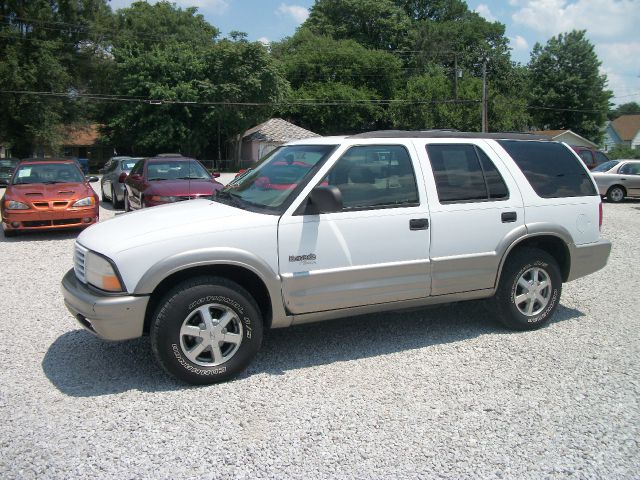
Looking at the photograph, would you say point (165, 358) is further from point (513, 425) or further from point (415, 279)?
point (513, 425)

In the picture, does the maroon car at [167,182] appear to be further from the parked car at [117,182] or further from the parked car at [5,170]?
the parked car at [5,170]

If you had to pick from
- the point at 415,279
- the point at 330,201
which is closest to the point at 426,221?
the point at 415,279

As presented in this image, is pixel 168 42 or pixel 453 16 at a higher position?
pixel 453 16

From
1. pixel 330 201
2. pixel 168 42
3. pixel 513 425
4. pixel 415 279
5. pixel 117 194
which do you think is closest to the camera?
pixel 513 425

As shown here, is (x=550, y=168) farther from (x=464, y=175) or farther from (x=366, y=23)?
(x=366, y=23)

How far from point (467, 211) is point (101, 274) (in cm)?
313

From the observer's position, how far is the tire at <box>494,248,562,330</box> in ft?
17.4

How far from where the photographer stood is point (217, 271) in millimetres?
4332

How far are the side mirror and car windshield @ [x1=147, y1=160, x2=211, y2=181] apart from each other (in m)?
8.51

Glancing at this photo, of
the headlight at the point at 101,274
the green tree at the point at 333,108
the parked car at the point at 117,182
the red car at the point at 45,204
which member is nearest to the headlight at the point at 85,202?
the red car at the point at 45,204

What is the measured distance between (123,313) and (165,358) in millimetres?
449

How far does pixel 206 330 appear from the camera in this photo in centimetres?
417

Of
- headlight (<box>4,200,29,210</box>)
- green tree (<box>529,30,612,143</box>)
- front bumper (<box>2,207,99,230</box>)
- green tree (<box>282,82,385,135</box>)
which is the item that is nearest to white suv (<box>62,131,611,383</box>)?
front bumper (<box>2,207,99,230</box>)

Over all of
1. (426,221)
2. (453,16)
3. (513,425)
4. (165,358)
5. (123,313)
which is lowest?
(513,425)
